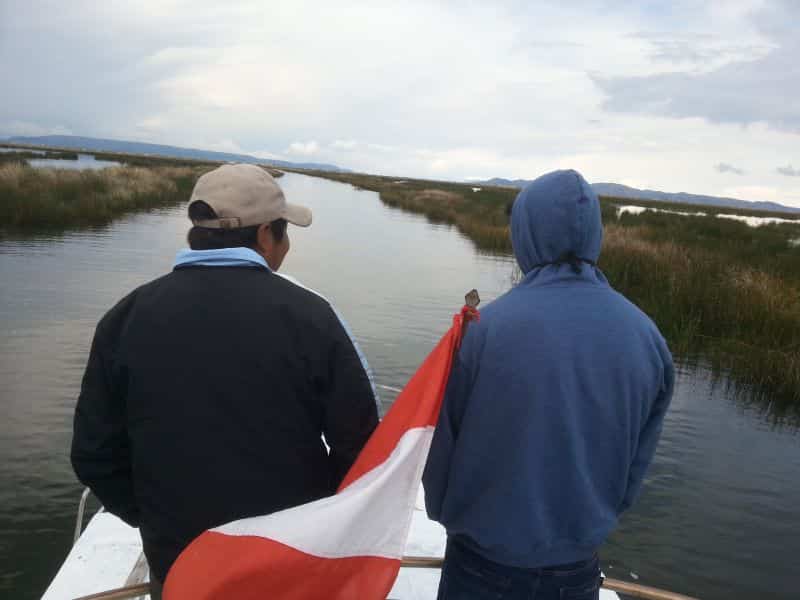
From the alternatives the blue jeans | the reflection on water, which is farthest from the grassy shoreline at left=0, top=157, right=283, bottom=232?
the blue jeans

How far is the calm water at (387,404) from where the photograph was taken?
636 cm

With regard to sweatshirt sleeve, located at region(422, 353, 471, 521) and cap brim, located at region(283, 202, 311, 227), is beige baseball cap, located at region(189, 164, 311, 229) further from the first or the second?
sweatshirt sleeve, located at region(422, 353, 471, 521)

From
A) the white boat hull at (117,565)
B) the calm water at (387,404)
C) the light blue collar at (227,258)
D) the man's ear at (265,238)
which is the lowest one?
the calm water at (387,404)

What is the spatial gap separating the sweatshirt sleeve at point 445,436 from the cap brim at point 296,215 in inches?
26.5

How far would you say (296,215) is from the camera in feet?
6.89

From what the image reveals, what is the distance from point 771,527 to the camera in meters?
7.39

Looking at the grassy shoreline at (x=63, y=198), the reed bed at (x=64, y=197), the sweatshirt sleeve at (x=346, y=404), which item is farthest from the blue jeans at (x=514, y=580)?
the reed bed at (x=64, y=197)

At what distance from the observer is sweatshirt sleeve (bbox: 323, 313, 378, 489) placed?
180cm

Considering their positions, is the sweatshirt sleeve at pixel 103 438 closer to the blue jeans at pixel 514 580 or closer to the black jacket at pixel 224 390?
the black jacket at pixel 224 390

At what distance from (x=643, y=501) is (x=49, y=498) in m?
6.44

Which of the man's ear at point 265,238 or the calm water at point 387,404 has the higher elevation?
the man's ear at point 265,238

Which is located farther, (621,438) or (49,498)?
(49,498)

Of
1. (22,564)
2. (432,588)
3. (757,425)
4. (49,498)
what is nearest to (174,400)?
(432,588)

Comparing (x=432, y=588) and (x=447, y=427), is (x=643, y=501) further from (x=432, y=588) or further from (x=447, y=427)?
(x=447, y=427)
